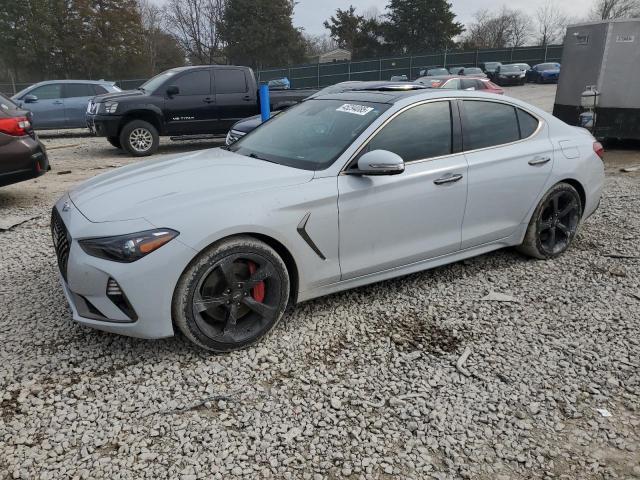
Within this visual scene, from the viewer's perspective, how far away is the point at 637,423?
8.51 ft

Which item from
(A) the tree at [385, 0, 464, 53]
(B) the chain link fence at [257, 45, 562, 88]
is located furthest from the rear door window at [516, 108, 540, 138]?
(A) the tree at [385, 0, 464, 53]

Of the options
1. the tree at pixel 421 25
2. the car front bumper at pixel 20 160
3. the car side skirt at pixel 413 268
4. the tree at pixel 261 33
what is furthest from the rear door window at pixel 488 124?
the tree at pixel 421 25

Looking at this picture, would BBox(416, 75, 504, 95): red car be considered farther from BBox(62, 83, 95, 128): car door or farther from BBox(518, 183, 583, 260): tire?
BBox(518, 183, 583, 260): tire

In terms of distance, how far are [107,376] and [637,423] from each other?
2874 mm

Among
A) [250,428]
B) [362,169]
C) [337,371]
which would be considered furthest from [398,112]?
[250,428]

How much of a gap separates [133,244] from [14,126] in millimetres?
4565

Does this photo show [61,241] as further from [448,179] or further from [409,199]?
[448,179]

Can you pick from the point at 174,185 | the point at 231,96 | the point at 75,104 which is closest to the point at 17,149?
the point at 174,185

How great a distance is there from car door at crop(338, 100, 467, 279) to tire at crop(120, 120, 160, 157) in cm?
820

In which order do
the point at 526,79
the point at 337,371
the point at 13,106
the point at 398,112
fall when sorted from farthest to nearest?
the point at 526,79
the point at 13,106
the point at 398,112
the point at 337,371

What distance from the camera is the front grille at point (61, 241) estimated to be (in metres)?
3.09

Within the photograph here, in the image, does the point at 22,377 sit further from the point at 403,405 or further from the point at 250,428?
the point at 403,405

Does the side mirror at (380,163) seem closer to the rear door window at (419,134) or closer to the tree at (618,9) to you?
the rear door window at (419,134)

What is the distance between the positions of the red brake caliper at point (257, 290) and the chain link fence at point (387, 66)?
97.3 ft
